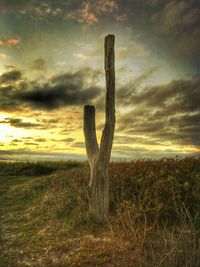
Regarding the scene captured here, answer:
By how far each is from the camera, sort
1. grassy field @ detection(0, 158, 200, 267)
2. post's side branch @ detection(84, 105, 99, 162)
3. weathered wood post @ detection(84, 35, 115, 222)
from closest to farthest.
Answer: grassy field @ detection(0, 158, 200, 267) → weathered wood post @ detection(84, 35, 115, 222) → post's side branch @ detection(84, 105, 99, 162)

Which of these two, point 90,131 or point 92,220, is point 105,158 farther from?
point 92,220

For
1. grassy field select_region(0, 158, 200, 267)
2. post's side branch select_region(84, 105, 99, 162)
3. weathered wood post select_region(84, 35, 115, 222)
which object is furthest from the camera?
post's side branch select_region(84, 105, 99, 162)

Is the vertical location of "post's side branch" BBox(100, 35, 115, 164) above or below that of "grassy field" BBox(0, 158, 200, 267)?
above

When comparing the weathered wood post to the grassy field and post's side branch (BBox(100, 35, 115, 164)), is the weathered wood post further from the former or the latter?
the grassy field

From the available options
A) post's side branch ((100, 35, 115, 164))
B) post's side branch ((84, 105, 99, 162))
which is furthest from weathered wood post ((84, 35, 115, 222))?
post's side branch ((84, 105, 99, 162))

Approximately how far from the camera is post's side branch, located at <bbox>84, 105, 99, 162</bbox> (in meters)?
10.2

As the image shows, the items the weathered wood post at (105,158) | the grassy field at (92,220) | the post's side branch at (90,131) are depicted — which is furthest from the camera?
the post's side branch at (90,131)

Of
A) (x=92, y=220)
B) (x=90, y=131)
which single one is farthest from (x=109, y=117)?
(x=92, y=220)

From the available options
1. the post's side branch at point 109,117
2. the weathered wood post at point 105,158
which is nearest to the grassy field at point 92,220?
the weathered wood post at point 105,158

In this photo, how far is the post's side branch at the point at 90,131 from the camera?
10186 mm

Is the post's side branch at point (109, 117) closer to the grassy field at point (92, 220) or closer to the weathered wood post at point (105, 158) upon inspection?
the weathered wood post at point (105, 158)

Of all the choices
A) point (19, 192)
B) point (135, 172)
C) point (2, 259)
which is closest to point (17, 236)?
point (2, 259)

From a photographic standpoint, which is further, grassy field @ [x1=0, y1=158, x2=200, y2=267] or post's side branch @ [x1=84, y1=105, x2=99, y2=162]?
post's side branch @ [x1=84, y1=105, x2=99, y2=162]

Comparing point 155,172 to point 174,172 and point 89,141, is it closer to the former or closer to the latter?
point 174,172
